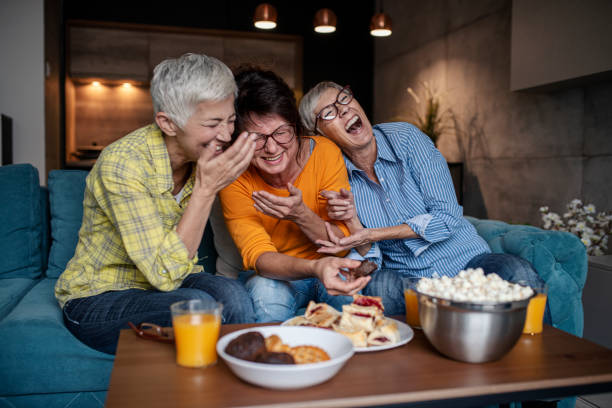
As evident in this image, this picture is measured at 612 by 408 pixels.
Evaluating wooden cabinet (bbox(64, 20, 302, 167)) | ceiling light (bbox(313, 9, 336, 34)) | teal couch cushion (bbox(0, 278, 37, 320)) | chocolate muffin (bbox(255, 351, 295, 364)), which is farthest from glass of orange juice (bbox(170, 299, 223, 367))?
wooden cabinet (bbox(64, 20, 302, 167))

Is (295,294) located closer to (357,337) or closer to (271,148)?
(271,148)

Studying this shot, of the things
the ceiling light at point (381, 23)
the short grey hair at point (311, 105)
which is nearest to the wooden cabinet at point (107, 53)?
the ceiling light at point (381, 23)

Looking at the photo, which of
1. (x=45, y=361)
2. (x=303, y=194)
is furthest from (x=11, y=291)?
(x=303, y=194)

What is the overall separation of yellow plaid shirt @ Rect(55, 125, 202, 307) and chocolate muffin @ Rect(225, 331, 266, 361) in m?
0.46

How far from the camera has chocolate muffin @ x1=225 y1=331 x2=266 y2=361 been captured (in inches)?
36.2

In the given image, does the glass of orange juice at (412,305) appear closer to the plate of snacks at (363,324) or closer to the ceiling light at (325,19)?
the plate of snacks at (363,324)

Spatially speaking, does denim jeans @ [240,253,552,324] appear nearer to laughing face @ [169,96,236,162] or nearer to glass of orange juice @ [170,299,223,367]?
laughing face @ [169,96,236,162]

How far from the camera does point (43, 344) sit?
57.4 inches

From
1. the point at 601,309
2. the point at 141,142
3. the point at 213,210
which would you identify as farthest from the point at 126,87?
the point at 601,309

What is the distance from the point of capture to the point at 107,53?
19.5 ft

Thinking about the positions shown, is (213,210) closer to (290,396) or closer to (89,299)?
(89,299)

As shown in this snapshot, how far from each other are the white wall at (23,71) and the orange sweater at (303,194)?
145 inches

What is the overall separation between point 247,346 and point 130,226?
1.93ft

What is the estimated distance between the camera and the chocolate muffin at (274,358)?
0.88m
